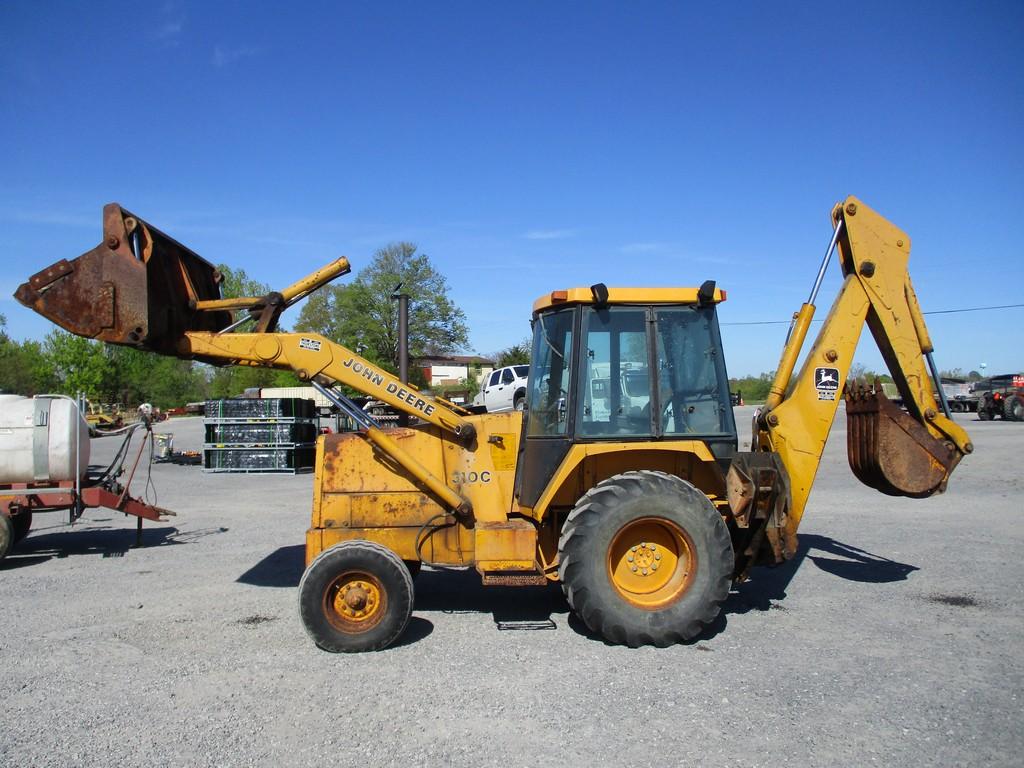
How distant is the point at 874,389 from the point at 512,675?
399cm

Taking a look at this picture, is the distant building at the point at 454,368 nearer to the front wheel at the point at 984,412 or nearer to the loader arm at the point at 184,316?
the front wheel at the point at 984,412

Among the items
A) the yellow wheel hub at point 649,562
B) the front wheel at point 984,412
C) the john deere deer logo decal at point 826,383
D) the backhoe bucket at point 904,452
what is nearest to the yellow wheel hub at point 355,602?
the yellow wheel hub at point 649,562

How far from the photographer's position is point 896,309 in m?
6.70

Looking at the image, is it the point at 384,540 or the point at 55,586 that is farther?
the point at 55,586

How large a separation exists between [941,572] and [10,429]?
10656 mm

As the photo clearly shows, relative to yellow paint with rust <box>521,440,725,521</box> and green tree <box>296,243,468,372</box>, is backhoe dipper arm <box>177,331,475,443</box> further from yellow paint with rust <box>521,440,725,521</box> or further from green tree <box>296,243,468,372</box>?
green tree <box>296,243,468,372</box>

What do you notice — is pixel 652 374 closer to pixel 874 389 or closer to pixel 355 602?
pixel 874 389

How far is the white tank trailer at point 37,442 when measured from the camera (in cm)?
924

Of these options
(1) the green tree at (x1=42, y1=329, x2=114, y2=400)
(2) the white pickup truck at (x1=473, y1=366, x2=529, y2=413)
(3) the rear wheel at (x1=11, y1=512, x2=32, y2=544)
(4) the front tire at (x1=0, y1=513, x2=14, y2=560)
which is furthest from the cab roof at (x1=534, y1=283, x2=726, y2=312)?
(1) the green tree at (x1=42, y1=329, x2=114, y2=400)

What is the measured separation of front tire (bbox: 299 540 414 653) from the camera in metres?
5.71

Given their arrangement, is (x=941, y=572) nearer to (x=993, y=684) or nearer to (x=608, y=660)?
(x=993, y=684)

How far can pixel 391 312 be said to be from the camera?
52156mm

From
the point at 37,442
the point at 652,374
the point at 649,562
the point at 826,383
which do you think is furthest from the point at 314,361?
the point at 37,442

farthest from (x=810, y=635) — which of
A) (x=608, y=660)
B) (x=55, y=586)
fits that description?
(x=55, y=586)
